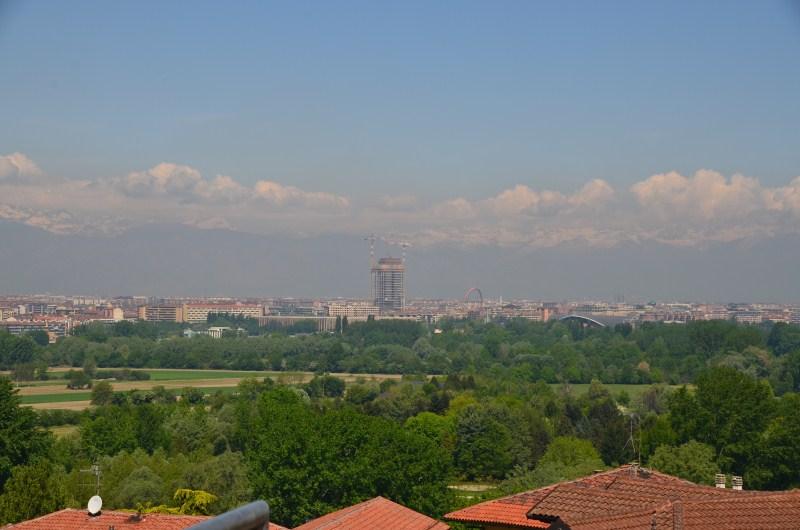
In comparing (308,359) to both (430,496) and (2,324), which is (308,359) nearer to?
(2,324)

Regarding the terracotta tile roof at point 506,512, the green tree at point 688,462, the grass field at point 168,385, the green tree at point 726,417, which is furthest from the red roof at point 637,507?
the grass field at point 168,385

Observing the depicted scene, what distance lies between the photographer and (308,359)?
360ft

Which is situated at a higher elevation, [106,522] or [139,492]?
[106,522]

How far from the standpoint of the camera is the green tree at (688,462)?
110ft

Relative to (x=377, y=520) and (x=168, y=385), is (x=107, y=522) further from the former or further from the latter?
(x=168, y=385)

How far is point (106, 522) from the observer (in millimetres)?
14508

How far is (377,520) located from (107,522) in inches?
133

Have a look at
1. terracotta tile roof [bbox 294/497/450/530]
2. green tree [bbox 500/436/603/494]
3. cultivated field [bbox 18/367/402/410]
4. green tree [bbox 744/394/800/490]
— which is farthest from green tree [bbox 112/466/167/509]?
cultivated field [bbox 18/367/402/410]

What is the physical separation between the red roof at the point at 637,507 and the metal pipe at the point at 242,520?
234 inches

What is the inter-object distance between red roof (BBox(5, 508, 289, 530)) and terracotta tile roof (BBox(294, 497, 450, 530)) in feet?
3.50

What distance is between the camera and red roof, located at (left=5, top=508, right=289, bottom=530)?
14.3 m

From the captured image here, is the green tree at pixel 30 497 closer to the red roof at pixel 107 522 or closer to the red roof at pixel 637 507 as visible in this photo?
the red roof at pixel 107 522

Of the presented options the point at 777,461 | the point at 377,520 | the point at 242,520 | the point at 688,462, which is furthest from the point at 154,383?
the point at 242,520

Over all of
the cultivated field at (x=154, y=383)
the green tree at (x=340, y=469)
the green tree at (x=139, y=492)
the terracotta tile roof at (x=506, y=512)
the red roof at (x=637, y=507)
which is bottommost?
the cultivated field at (x=154, y=383)
